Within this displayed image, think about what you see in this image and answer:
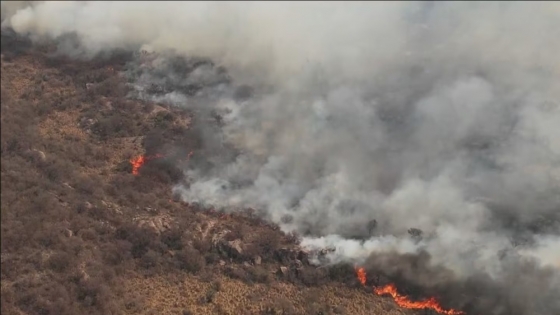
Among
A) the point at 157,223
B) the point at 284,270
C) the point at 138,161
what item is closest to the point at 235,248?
the point at 284,270

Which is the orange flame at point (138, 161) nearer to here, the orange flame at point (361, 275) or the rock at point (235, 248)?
the rock at point (235, 248)

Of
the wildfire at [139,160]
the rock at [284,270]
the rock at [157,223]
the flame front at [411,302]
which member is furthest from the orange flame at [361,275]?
the wildfire at [139,160]

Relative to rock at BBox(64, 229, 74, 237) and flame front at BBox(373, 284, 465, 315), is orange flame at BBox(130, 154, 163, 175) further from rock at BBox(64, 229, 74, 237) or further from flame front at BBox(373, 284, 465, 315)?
flame front at BBox(373, 284, 465, 315)

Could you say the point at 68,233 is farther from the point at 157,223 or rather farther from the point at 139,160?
the point at 139,160

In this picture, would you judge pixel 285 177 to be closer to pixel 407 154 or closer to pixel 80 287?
pixel 407 154

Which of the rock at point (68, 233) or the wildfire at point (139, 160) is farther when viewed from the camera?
the wildfire at point (139, 160)
